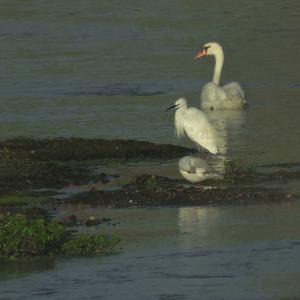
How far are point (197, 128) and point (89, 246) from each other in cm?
696

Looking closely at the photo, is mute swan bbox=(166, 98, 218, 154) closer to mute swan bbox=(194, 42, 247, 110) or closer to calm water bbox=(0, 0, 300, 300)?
calm water bbox=(0, 0, 300, 300)

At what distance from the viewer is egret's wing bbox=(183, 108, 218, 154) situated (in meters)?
19.9

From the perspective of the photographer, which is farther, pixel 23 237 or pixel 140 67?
pixel 140 67

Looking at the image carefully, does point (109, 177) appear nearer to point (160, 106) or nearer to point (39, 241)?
point (39, 241)

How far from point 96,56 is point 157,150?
1454 centimetres

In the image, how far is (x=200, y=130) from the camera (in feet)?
65.7

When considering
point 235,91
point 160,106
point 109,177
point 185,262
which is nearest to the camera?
point 185,262

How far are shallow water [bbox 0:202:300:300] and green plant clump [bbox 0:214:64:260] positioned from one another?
0.22m

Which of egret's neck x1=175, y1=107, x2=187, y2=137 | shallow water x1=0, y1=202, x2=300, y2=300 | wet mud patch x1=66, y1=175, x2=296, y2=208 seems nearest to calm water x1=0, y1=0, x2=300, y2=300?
shallow water x1=0, y1=202, x2=300, y2=300

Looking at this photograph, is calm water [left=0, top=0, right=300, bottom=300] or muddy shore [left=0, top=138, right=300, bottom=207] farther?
muddy shore [left=0, top=138, right=300, bottom=207]

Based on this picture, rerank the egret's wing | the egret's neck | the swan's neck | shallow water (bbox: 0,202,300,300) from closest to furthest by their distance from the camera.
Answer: shallow water (bbox: 0,202,300,300)
the egret's wing
the egret's neck
the swan's neck

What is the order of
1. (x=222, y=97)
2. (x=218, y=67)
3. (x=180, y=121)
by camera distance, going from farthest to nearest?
(x=218, y=67) → (x=222, y=97) → (x=180, y=121)

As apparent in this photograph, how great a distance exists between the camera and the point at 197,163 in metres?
16.8

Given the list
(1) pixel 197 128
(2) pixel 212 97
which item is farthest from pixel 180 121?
(2) pixel 212 97
